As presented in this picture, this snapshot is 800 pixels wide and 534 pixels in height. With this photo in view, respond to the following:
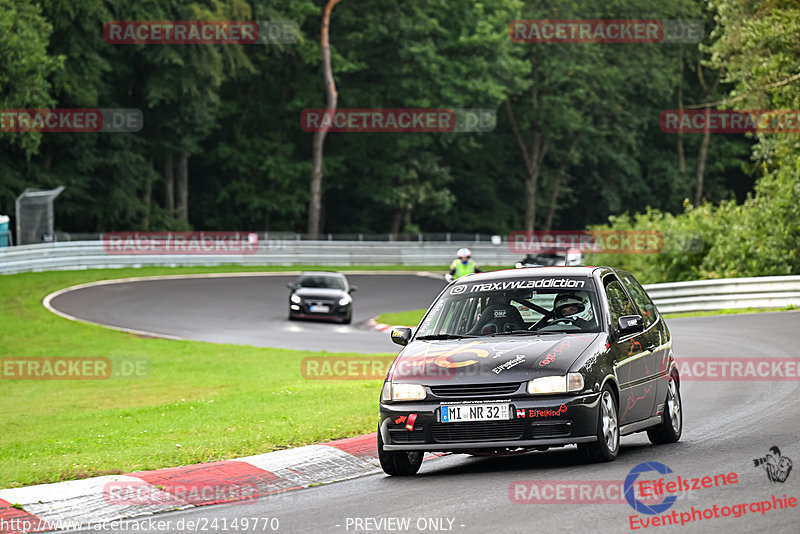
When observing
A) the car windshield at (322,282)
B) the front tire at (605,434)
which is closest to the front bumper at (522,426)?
the front tire at (605,434)

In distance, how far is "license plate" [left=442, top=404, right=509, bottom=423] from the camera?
350 inches

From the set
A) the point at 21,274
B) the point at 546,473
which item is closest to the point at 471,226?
the point at 21,274

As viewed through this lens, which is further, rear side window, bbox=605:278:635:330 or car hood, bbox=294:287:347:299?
car hood, bbox=294:287:347:299

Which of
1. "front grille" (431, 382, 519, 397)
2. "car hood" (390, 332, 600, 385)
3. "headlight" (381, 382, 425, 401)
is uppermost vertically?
"car hood" (390, 332, 600, 385)

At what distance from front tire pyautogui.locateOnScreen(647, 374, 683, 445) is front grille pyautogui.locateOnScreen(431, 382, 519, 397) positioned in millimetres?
2241

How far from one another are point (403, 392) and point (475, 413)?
2.02 ft

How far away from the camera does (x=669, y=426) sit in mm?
10711

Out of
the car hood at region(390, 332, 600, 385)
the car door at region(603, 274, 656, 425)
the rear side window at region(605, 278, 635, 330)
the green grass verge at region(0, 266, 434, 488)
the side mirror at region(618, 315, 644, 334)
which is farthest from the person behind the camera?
the green grass verge at region(0, 266, 434, 488)

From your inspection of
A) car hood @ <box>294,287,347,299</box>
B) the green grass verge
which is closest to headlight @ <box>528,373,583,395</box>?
the green grass verge

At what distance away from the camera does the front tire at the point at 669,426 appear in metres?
10.7

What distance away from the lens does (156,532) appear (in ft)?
25.1

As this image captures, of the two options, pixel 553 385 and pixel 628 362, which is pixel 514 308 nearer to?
pixel 628 362

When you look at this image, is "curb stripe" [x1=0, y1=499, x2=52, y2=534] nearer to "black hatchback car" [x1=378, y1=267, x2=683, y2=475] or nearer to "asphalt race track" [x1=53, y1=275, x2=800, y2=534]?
"asphalt race track" [x1=53, y1=275, x2=800, y2=534]

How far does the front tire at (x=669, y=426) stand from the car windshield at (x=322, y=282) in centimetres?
2348
